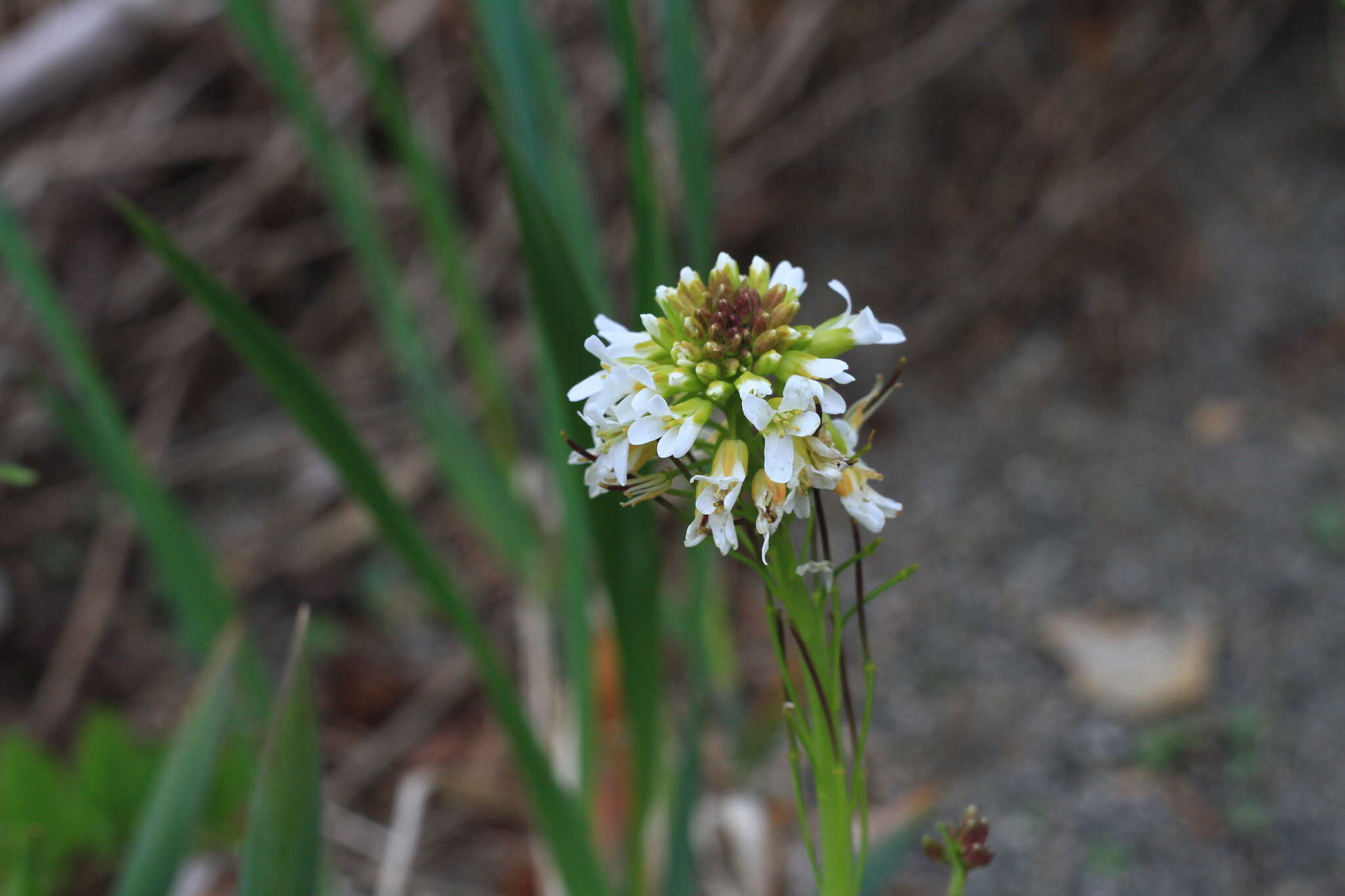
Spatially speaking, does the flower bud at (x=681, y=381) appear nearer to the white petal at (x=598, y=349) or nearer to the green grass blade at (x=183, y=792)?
the white petal at (x=598, y=349)

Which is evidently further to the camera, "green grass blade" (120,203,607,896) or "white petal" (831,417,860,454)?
"green grass blade" (120,203,607,896)

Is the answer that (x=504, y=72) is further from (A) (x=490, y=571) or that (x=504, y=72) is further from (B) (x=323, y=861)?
(A) (x=490, y=571)

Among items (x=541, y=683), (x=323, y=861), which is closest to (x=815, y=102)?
(x=541, y=683)

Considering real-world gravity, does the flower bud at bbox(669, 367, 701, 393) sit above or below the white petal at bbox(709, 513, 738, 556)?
above

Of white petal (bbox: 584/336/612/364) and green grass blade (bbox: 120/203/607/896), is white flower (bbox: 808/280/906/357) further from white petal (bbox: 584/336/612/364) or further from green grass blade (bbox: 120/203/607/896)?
green grass blade (bbox: 120/203/607/896)

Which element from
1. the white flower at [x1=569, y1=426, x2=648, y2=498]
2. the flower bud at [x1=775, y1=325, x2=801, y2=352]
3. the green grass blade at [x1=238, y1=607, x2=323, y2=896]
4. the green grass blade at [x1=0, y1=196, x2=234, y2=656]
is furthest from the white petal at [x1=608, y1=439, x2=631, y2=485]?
the green grass blade at [x1=0, y1=196, x2=234, y2=656]

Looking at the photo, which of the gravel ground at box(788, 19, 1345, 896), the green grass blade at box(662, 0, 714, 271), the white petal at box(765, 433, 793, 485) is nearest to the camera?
the white petal at box(765, 433, 793, 485)

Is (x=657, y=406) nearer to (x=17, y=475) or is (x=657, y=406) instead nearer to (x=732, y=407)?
(x=732, y=407)

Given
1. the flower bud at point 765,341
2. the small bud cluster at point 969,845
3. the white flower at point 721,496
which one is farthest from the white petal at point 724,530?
the small bud cluster at point 969,845
